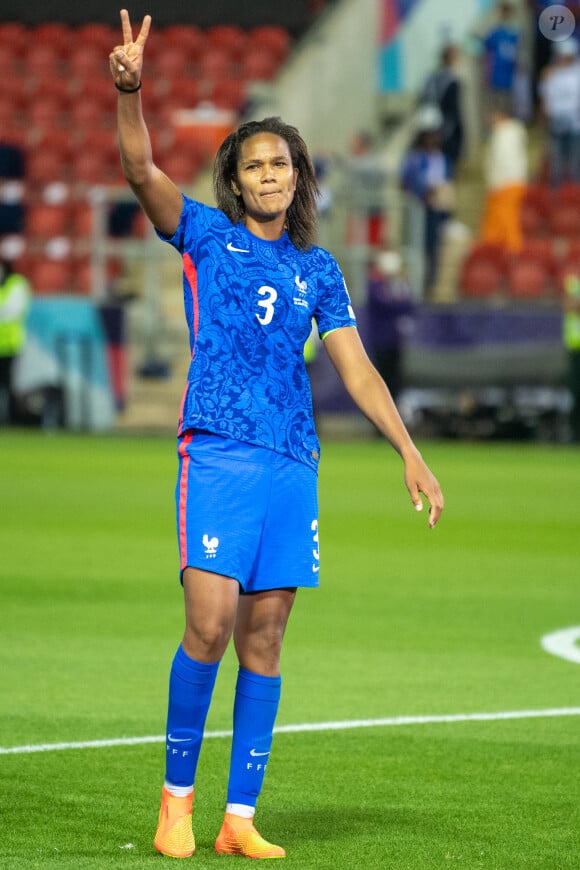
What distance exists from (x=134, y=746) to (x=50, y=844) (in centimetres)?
135

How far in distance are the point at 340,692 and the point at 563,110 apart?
19.7 m

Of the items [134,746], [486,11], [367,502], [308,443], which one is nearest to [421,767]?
[134,746]

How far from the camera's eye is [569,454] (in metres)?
21.5

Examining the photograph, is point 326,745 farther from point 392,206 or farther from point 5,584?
point 392,206

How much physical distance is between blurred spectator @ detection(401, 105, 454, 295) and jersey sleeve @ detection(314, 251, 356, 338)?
64.1 feet

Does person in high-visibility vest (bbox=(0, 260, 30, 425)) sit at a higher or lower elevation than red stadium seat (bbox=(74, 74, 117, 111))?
lower

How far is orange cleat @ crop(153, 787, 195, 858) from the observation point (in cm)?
461

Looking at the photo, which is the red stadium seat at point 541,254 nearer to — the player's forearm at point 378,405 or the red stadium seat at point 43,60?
the red stadium seat at point 43,60

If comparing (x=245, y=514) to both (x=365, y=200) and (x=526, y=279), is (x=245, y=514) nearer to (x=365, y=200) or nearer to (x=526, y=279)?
(x=365, y=200)

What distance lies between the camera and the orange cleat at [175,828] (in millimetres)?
4605

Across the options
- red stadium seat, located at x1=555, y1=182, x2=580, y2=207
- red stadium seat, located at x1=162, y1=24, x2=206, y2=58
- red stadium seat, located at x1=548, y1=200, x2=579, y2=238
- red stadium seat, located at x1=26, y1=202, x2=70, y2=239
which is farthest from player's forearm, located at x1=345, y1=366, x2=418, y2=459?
red stadium seat, located at x1=162, y1=24, x2=206, y2=58

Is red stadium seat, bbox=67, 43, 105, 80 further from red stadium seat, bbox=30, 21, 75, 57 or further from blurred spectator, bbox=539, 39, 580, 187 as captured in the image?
blurred spectator, bbox=539, 39, 580, 187

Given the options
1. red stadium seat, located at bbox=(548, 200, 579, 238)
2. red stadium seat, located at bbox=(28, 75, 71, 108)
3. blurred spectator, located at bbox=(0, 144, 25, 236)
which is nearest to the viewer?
blurred spectator, located at bbox=(0, 144, 25, 236)

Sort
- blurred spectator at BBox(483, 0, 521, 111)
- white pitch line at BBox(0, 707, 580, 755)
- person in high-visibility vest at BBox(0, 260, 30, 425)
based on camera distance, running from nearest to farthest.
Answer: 1. white pitch line at BBox(0, 707, 580, 755)
2. person in high-visibility vest at BBox(0, 260, 30, 425)
3. blurred spectator at BBox(483, 0, 521, 111)
